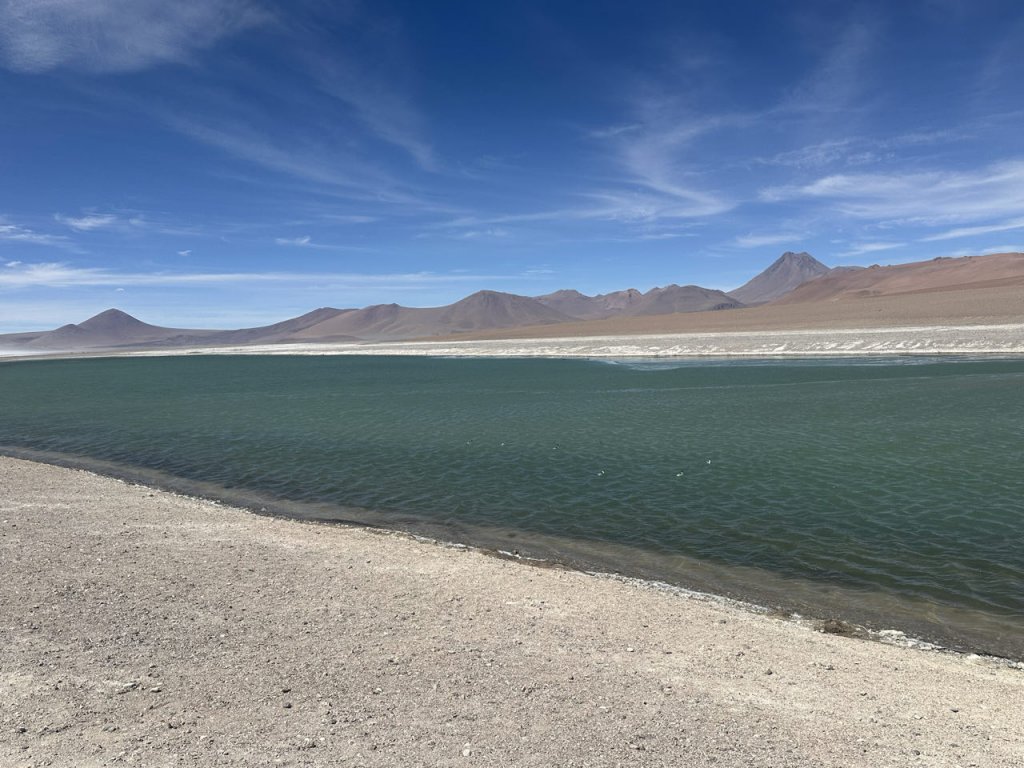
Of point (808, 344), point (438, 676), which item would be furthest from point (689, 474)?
point (808, 344)

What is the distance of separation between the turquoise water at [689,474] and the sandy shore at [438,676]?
5.57ft

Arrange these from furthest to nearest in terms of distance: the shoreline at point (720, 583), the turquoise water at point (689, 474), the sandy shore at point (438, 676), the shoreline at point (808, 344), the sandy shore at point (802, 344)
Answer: the sandy shore at point (802, 344) < the shoreline at point (808, 344) < the turquoise water at point (689, 474) < the shoreline at point (720, 583) < the sandy shore at point (438, 676)

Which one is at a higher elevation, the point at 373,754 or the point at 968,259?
the point at 968,259

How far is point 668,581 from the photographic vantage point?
8.79m

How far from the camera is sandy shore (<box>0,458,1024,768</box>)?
452 cm

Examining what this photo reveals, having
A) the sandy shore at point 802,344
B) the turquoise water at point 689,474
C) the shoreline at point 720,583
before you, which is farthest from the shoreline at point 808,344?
the shoreline at point 720,583

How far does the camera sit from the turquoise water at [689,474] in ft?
29.0

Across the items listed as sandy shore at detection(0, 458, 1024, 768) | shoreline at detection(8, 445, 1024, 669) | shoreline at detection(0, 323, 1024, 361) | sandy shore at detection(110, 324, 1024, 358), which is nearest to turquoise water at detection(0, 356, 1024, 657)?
shoreline at detection(8, 445, 1024, 669)

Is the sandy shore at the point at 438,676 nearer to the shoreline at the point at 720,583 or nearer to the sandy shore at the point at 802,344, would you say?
the shoreline at the point at 720,583

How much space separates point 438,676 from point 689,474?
1024cm

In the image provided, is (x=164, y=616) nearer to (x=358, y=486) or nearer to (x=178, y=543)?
(x=178, y=543)

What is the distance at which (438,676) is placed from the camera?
555 centimetres

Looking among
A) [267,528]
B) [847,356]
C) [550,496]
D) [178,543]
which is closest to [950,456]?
[550,496]

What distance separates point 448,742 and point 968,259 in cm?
Result: 23946
